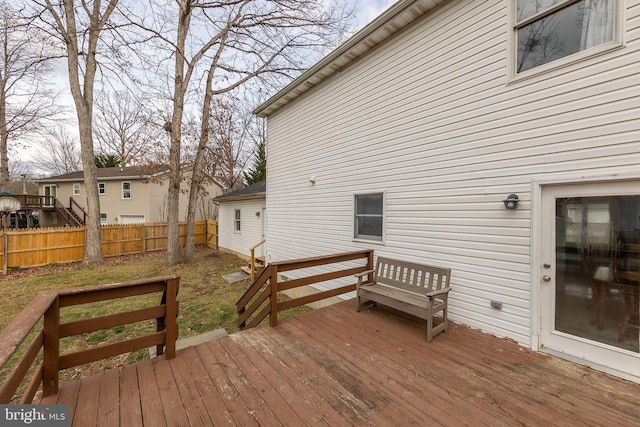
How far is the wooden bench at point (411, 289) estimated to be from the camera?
3543 mm

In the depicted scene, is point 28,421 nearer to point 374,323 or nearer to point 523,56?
point 374,323

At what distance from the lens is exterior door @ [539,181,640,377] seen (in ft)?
8.82

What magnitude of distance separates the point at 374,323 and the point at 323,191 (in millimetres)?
3556

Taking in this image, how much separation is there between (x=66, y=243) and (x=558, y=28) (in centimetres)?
1626

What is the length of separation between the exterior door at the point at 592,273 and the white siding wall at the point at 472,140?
21 centimetres

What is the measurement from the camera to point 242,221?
12.8 meters

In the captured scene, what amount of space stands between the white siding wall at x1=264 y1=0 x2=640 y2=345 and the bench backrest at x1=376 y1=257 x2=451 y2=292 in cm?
29

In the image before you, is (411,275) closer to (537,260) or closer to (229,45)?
(537,260)

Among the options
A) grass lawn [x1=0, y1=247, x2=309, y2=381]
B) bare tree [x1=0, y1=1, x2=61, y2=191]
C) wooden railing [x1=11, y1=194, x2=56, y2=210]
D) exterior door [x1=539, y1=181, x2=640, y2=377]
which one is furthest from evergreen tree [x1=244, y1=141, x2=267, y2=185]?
exterior door [x1=539, y1=181, x2=640, y2=377]

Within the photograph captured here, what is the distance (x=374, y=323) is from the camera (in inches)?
160

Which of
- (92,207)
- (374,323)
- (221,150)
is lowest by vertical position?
(374,323)

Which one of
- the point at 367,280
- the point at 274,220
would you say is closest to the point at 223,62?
the point at 274,220

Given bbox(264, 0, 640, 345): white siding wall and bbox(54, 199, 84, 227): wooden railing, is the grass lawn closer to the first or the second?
bbox(264, 0, 640, 345): white siding wall

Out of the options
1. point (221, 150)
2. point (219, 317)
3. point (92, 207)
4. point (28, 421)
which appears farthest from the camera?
point (221, 150)
